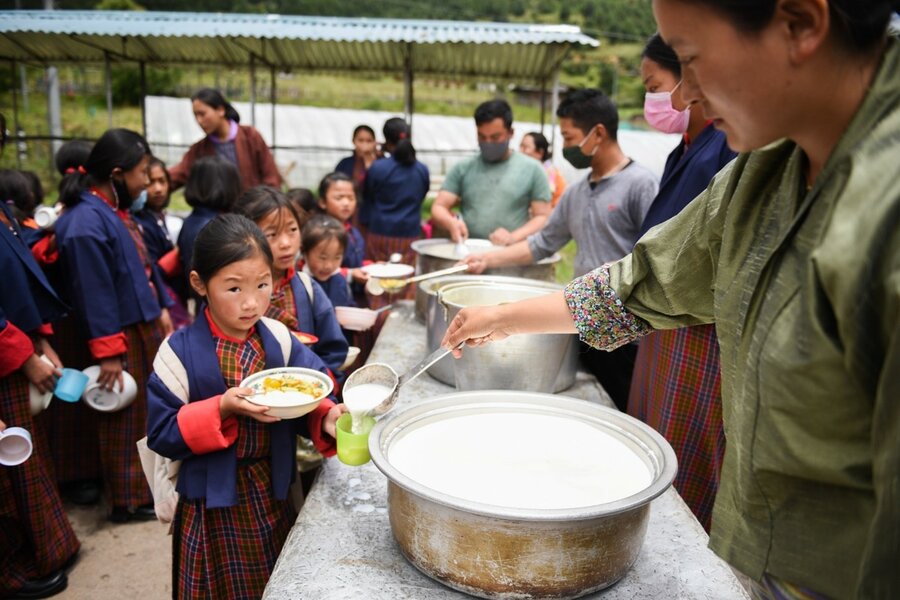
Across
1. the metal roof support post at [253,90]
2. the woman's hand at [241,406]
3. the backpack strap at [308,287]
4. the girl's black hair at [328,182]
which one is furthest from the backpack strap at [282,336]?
the metal roof support post at [253,90]

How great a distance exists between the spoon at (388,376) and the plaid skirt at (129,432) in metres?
1.72

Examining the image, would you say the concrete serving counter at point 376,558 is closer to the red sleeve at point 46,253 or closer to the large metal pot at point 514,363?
the large metal pot at point 514,363

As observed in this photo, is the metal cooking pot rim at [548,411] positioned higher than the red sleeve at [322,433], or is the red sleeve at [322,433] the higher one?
the metal cooking pot rim at [548,411]

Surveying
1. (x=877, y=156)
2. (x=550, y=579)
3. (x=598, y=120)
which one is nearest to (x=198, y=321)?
(x=550, y=579)

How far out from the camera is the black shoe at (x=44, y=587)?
2551 mm

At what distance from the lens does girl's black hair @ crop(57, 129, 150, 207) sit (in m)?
2.86

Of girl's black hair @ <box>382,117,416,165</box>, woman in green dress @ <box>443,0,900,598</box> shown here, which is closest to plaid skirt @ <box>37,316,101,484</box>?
girl's black hair @ <box>382,117,416,165</box>

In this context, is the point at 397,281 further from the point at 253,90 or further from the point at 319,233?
the point at 253,90

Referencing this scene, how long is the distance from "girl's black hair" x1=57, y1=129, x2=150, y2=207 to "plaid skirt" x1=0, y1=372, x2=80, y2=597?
873mm

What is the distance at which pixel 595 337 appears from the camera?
56.7 inches

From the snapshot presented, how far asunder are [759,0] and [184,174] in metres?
4.69

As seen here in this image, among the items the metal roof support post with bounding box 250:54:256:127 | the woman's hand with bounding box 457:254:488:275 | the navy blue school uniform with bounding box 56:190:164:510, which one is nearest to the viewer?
the navy blue school uniform with bounding box 56:190:164:510

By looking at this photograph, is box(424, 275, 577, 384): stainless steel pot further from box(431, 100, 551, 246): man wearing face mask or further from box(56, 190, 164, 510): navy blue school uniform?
box(431, 100, 551, 246): man wearing face mask

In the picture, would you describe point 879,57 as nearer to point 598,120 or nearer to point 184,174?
point 598,120
